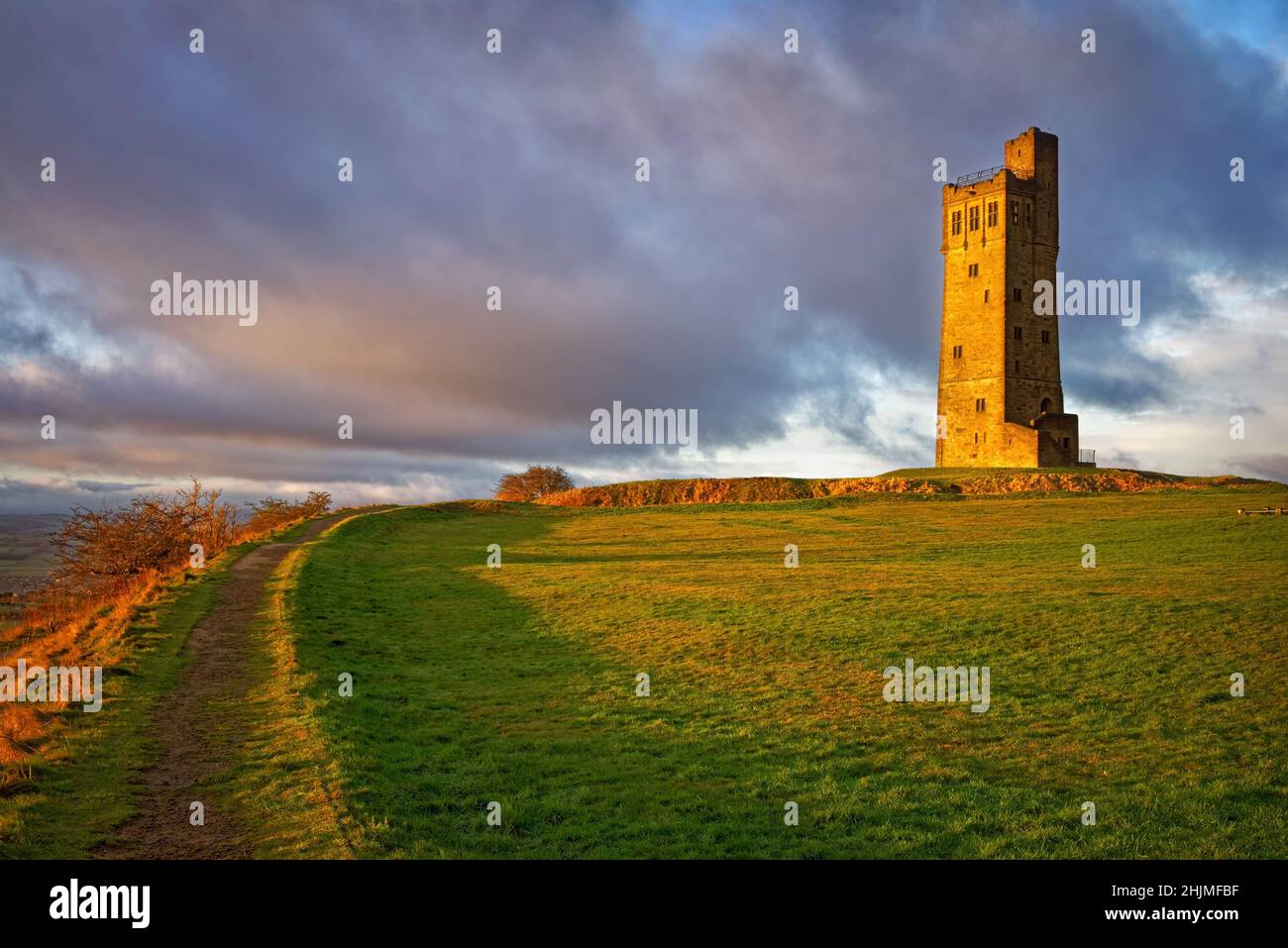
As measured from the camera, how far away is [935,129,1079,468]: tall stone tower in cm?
8119

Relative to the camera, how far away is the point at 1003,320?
268 feet

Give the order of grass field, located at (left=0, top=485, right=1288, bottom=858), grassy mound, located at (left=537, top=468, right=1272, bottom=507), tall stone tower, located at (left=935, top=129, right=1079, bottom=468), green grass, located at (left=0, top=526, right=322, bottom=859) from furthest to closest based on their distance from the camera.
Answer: tall stone tower, located at (left=935, top=129, right=1079, bottom=468), grassy mound, located at (left=537, top=468, right=1272, bottom=507), grass field, located at (left=0, top=485, right=1288, bottom=858), green grass, located at (left=0, top=526, right=322, bottom=859)

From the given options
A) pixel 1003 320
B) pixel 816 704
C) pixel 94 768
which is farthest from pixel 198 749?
pixel 1003 320

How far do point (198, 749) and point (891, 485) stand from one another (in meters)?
54.9

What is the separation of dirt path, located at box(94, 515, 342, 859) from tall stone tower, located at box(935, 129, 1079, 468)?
72.4m

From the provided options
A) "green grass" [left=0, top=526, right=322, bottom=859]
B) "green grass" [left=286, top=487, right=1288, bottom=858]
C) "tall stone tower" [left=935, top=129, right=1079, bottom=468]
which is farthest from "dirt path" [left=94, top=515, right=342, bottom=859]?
"tall stone tower" [left=935, top=129, right=1079, bottom=468]

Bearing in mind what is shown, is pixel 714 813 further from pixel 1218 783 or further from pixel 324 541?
pixel 324 541

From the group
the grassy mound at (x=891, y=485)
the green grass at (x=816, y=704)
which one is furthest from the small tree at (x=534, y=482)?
the green grass at (x=816, y=704)

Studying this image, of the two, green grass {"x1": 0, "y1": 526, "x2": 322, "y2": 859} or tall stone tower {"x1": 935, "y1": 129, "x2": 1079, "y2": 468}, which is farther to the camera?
tall stone tower {"x1": 935, "y1": 129, "x2": 1079, "y2": 468}

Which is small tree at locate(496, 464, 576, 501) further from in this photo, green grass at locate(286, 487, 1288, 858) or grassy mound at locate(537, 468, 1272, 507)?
green grass at locate(286, 487, 1288, 858)

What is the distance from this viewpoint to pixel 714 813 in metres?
11.3
